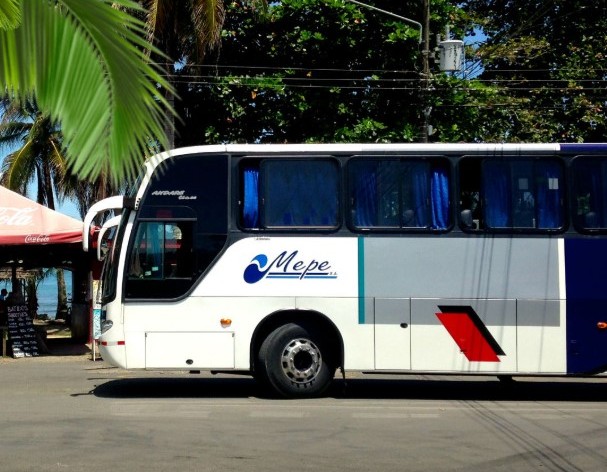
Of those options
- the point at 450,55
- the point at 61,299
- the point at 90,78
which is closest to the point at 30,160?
the point at 61,299

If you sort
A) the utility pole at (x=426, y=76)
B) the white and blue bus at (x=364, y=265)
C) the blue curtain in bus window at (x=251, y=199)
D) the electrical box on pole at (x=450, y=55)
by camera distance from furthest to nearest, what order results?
the utility pole at (x=426, y=76)
the electrical box on pole at (x=450, y=55)
the blue curtain in bus window at (x=251, y=199)
the white and blue bus at (x=364, y=265)

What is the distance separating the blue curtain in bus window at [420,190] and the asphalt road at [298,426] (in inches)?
95.8

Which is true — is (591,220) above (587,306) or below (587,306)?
above

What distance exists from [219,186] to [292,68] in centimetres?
1128

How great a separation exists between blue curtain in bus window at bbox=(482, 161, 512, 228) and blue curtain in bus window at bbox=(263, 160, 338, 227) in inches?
79.8

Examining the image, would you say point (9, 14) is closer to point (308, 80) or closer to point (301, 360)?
point (301, 360)

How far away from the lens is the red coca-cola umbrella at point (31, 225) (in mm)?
Answer: 20984

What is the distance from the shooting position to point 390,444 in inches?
398

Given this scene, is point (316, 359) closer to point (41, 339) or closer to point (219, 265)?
point (219, 265)

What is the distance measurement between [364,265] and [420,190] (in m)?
1.26

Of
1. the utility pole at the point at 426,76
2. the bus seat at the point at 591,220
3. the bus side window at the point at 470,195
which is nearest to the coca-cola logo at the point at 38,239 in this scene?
the utility pole at the point at 426,76

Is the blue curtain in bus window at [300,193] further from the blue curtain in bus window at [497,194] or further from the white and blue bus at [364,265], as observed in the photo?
the blue curtain in bus window at [497,194]

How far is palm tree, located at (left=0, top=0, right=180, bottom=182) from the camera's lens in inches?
156

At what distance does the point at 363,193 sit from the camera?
561 inches
